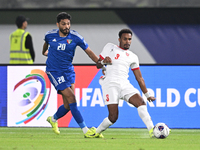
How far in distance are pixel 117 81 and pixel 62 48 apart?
3.29 feet

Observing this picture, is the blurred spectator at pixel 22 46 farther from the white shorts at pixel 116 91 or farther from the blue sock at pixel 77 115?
the white shorts at pixel 116 91

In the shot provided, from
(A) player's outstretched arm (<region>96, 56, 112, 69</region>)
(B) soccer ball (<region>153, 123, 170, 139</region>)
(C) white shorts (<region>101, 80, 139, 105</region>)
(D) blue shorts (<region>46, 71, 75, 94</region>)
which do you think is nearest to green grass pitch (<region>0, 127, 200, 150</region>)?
(B) soccer ball (<region>153, 123, 170, 139</region>)

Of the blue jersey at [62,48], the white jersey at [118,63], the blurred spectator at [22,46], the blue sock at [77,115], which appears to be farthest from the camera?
the blurred spectator at [22,46]

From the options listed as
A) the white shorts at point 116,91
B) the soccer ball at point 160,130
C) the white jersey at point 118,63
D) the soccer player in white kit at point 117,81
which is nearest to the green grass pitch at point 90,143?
the soccer ball at point 160,130

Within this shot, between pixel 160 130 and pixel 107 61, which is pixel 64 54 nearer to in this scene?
pixel 107 61

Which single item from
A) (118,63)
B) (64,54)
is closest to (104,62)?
(118,63)

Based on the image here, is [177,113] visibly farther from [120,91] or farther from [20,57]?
[20,57]

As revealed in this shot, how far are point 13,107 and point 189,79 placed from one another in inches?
133

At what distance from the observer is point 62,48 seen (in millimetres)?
7332

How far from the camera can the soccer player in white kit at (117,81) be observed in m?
6.98

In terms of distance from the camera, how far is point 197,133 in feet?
27.2

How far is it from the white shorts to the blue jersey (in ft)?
2.51

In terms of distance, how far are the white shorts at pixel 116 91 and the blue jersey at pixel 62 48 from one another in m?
0.76

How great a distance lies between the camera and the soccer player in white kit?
6977mm
